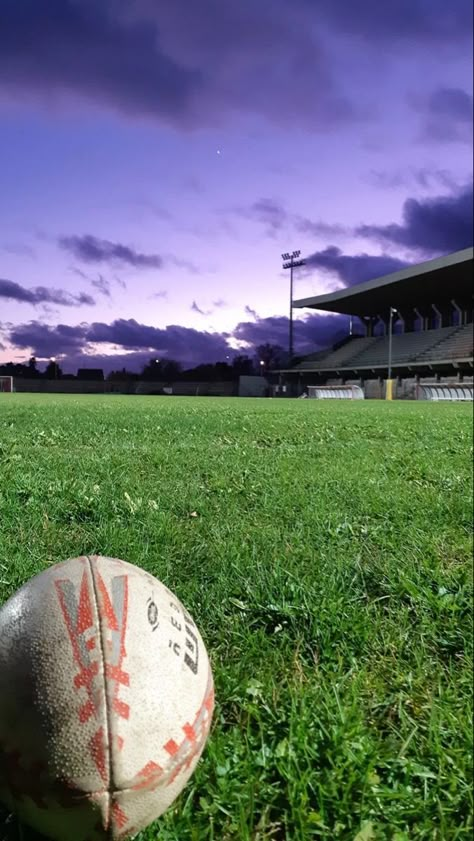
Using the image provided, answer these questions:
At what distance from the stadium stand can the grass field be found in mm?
48888

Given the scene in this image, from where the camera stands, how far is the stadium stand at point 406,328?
2224 inches

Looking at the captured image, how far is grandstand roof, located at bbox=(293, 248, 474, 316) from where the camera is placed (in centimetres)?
5394

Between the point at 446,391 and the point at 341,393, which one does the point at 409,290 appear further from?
the point at 446,391

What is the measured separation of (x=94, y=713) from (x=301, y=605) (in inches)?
60.3

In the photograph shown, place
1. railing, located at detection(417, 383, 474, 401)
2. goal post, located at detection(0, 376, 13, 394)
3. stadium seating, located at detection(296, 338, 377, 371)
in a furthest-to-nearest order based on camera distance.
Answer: stadium seating, located at detection(296, 338, 377, 371), goal post, located at detection(0, 376, 13, 394), railing, located at detection(417, 383, 474, 401)

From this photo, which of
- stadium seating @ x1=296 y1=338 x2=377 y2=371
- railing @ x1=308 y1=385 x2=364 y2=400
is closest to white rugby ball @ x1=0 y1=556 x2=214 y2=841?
railing @ x1=308 y1=385 x2=364 y2=400

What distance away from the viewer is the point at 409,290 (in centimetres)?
6234

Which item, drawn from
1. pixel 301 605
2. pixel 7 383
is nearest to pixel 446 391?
pixel 7 383

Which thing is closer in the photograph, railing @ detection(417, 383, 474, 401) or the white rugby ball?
the white rugby ball

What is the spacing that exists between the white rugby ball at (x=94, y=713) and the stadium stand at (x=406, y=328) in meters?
52.2

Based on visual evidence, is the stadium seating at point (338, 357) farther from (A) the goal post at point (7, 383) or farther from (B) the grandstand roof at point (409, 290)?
(A) the goal post at point (7, 383)

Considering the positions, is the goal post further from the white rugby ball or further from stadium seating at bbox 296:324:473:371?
the white rugby ball

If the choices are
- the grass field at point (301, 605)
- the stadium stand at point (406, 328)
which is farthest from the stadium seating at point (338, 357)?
the grass field at point (301, 605)

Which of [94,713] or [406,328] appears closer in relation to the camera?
[94,713]
